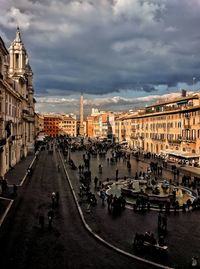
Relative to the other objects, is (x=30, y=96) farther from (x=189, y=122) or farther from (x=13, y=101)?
(x=189, y=122)

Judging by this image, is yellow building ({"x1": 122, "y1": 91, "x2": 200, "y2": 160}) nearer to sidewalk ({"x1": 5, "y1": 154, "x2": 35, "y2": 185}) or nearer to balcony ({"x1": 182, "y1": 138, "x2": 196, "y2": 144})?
balcony ({"x1": 182, "y1": 138, "x2": 196, "y2": 144})

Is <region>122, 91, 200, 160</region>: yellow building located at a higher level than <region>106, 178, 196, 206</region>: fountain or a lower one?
higher

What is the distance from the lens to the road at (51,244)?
53.1 ft

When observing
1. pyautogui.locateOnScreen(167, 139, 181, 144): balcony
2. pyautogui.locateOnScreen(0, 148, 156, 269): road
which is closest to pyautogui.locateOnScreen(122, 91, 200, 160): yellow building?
pyautogui.locateOnScreen(167, 139, 181, 144): balcony

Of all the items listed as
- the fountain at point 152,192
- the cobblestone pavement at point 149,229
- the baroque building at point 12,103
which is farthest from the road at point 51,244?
the baroque building at point 12,103

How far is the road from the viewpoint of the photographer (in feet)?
53.1

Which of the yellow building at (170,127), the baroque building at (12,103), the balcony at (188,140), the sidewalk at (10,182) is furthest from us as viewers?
the yellow building at (170,127)

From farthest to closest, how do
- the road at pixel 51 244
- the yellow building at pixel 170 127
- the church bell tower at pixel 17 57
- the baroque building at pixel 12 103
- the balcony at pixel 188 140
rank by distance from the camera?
the church bell tower at pixel 17 57 < the yellow building at pixel 170 127 < the balcony at pixel 188 140 < the baroque building at pixel 12 103 < the road at pixel 51 244

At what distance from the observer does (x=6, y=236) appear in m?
19.6

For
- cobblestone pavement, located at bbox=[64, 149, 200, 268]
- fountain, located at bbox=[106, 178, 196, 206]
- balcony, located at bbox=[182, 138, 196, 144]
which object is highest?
balcony, located at bbox=[182, 138, 196, 144]

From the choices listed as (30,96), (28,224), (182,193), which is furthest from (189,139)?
(28,224)

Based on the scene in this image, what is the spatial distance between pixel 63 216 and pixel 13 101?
31.1 m

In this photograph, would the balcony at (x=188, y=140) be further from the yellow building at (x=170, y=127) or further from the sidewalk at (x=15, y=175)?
the sidewalk at (x=15, y=175)

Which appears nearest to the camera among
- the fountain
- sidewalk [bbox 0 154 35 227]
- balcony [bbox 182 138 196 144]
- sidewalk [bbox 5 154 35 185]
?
sidewalk [bbox 0 154 35 227]
